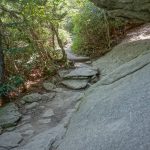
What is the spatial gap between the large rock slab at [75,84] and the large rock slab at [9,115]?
5.55ft

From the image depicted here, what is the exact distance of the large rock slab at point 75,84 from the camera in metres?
8.51

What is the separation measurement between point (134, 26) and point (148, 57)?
6.42 m

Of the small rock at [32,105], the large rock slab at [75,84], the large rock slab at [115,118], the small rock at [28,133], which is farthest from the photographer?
the large rock slab at [75,84]

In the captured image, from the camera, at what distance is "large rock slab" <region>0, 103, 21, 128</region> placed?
6.99m

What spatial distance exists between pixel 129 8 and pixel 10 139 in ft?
15.8

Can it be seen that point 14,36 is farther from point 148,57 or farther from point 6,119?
point 148,57

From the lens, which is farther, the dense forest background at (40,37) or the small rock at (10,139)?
the dense forest background at (40,37)

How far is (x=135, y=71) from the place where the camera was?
19.5ft

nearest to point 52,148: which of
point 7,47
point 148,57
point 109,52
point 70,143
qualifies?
point 70,143

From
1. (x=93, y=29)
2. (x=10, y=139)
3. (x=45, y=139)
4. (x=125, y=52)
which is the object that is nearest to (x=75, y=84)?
(x=125, y=52)

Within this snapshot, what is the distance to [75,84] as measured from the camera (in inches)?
343

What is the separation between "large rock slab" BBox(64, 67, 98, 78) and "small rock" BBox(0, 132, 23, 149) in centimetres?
314

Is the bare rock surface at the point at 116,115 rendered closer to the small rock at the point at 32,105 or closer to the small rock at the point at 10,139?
the small rock at the point at 10,139

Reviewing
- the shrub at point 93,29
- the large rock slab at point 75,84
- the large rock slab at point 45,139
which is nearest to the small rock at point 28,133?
the large rock slab at point 45,139
